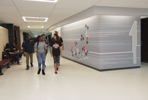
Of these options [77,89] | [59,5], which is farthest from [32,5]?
[77,89]

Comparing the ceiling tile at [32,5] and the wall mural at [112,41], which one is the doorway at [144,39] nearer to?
the wall mural at [112,41]

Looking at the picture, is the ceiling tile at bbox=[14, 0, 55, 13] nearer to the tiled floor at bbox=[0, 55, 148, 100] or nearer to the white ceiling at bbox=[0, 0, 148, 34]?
the white ceiling at bbox=[0, 0, 148, 34]

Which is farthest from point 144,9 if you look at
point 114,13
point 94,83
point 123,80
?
point 94,83

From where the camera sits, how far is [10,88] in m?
4.48

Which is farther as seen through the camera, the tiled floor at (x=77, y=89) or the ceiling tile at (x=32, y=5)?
the ceiling tile at (x=32, y=5)

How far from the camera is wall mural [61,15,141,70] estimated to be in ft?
21.8

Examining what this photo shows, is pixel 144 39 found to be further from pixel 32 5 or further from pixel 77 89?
pixel 32 5

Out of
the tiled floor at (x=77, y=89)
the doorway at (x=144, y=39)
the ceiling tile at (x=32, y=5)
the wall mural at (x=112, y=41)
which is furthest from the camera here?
the doorway at (x=144, y=39)

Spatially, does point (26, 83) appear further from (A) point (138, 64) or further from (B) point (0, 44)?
(A) point (138, 64)

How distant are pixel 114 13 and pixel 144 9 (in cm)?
175

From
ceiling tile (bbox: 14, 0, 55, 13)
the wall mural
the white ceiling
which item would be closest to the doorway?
the wall mural

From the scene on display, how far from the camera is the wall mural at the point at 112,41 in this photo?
6633mm

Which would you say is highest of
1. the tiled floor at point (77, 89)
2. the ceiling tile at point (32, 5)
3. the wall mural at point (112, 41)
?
the ceiling tile at point (32, 5)

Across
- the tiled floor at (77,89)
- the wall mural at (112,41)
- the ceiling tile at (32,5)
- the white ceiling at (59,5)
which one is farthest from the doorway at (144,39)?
the ceiling tile at (32,5)
